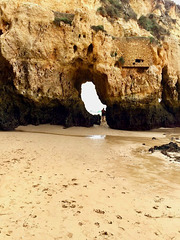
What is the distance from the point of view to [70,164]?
403 cm

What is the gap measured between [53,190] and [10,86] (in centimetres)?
965

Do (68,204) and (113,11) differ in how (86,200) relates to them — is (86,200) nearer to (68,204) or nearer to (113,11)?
(68,204)

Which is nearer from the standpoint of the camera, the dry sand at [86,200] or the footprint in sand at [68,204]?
the dry sand at [86,200]

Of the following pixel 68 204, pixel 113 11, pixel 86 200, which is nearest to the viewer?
pixel 68 204

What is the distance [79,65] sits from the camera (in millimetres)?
13062

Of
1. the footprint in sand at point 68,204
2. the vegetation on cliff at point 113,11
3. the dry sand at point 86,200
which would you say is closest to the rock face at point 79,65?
the vegetation on cliff at point 113,11

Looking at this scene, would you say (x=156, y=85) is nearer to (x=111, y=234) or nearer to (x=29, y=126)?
(x=29, y=126)

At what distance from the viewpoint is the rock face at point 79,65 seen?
10.5 m

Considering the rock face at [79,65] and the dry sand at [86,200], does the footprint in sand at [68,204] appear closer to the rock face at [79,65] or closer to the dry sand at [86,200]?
the dry sand at [86,200]

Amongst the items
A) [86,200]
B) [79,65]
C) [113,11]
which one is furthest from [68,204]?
[113,11]

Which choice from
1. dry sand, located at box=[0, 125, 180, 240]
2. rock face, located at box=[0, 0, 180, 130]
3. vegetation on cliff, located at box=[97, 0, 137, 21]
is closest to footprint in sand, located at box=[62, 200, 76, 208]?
dry sand, located at box=[0, 125, 180, 240]

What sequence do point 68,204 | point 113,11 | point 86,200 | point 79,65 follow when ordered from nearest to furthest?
point 68,204, point 86,200, point 79,65, point 113,11

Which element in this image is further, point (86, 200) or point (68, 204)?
point (86, 200)

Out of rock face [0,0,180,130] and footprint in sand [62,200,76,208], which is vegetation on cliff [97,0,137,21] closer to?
rock face [0,0,180,130]
